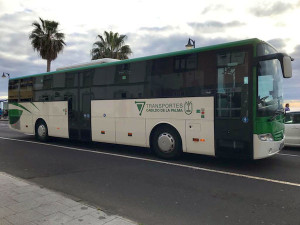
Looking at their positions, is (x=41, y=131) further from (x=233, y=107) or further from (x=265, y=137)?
(x=265, y=137)

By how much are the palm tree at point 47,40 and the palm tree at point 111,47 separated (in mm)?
3914

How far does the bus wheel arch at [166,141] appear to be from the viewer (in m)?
8.07

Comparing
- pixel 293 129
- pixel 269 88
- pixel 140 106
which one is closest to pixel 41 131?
pixel 140 106

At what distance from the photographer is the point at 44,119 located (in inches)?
492

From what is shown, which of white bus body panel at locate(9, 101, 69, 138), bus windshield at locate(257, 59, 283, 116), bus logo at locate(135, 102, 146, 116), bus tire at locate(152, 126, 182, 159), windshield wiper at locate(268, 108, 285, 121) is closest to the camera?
bus windshield at locate(257, 59, 283, 116)

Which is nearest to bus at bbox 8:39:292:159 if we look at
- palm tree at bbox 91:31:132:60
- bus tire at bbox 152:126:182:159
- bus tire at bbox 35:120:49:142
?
bus tire at bbox 152:126:182:159

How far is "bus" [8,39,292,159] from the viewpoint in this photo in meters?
6.65

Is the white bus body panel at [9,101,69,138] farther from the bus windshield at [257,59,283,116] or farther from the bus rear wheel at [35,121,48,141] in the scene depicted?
the bus windshield at [257,59,283,116]

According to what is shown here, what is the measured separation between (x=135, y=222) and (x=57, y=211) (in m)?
1.22

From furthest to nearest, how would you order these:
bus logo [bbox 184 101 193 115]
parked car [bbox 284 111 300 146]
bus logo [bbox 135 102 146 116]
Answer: parked car [bbox 284 111 300 146]
bus logo [bbox 135 102 146 116]
bus logo [bbox 184 101 193 115]

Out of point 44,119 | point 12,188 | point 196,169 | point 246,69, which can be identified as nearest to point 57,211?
point 12,188

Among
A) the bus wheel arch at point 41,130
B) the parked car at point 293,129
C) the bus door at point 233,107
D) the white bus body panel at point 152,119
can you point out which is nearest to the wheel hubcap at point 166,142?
the white bus body panel at point 152,119

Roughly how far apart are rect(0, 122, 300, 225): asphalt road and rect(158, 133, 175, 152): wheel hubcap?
0.43m

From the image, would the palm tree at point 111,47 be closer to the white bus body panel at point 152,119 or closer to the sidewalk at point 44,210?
the white bus body panel at point 152,119
